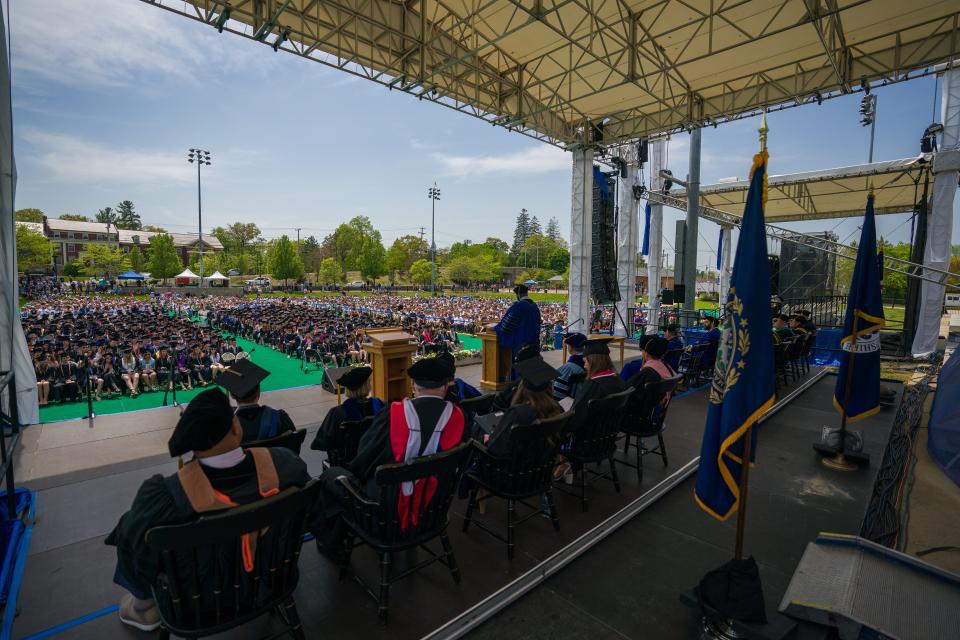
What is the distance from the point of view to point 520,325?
662 cm

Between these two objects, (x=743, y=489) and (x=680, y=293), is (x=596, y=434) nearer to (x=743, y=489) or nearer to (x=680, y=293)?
(x=743, y=489)

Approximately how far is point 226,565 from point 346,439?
1.45m

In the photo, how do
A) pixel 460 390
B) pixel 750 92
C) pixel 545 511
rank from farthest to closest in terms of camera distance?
pixel 750 92 → pixel 460 390 → pixel 545 511

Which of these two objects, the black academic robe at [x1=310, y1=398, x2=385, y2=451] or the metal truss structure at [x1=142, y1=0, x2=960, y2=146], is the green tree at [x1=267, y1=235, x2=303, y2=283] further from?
the black academic robe at [x1=310, y1=398, x2=385, y2=451]

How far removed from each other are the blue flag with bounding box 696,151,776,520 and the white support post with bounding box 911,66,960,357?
1415cm

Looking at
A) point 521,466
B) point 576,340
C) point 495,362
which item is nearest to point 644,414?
point 576,340

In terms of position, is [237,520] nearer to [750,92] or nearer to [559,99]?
[559,99]

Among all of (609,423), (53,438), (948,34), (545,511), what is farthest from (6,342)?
(948,34)

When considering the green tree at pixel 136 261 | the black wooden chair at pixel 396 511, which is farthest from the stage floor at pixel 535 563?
the green tree at pixel 136 261

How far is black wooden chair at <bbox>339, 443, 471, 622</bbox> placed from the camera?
2.39 m

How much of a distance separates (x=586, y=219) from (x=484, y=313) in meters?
16.7

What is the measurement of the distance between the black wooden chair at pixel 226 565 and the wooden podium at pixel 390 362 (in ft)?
10.3

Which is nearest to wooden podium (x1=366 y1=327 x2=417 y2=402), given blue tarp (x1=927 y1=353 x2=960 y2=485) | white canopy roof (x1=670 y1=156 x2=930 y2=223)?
blue tarp (x1=927 y1=353 x2=960 y2=485)

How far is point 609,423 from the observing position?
3.86 m
